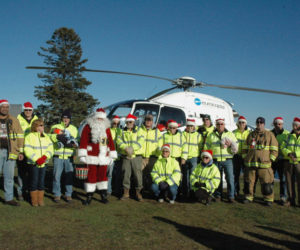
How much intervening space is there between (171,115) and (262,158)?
9.86 feet

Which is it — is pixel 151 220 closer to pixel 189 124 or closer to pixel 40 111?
pixel 189 124

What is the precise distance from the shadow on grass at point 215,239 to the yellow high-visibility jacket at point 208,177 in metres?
1.78

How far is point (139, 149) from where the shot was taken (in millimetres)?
6641

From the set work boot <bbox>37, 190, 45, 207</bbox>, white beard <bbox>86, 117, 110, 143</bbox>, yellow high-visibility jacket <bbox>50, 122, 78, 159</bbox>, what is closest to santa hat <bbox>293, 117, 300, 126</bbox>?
white beard <bbox>86, 117, 110, 143</bbox>

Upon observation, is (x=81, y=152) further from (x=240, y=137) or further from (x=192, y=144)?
(x=240, y=137)

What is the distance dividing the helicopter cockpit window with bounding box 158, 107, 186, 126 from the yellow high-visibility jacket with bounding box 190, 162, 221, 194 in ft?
6.91

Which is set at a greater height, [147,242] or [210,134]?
[210,134]

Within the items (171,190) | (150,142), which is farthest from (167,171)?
(150,142)

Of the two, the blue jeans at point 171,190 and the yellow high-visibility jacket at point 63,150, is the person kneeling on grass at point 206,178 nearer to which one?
the blue jeans at point 171,190

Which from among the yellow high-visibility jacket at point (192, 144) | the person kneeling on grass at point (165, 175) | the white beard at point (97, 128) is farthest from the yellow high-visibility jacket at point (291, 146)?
the white beard at point (97, 128)

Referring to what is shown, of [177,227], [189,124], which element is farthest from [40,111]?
[177,227]

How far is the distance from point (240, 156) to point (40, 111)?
33.3 meters

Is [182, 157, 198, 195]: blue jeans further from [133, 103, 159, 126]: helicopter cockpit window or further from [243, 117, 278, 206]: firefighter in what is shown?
[133, 103, 159, 126]: helicopter cockpit window

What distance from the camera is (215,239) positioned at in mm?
4219
